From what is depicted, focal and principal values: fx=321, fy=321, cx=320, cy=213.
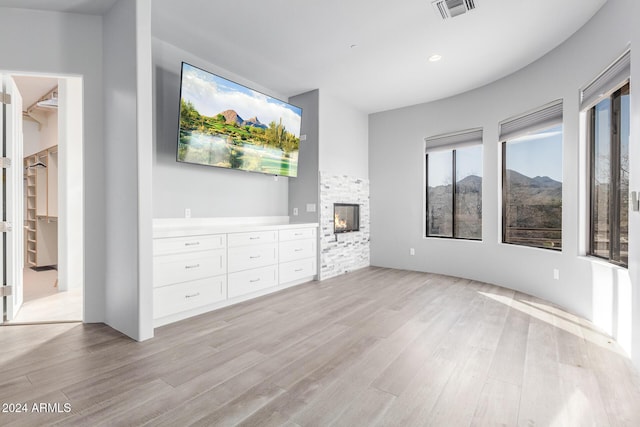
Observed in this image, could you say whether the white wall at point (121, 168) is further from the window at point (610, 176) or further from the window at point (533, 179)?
the window at point (533, 179)

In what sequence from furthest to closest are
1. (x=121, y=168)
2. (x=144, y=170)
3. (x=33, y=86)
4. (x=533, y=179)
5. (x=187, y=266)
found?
(x=33, y=86) → (x=533, y=179) → (x=187, y=266) → (x=121, y=168) → (x=144, y=170)

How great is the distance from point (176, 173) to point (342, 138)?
9.16 ft

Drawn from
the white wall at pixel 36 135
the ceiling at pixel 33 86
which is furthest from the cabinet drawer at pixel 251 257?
the white wall at pixel 36 135

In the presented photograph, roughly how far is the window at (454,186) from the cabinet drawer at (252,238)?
283 cm

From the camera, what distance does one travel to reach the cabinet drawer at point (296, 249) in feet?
14.2

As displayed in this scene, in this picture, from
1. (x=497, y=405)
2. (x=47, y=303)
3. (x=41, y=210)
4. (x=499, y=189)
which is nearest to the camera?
(x=497, y=405)

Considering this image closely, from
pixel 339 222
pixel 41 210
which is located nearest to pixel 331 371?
pixel 339 222

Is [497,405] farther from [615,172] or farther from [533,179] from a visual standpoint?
[533,179]

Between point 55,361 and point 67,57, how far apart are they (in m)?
2.64

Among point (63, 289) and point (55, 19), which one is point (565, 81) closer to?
point (55, 19)

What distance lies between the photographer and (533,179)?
4293 millimetres

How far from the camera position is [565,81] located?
352cm

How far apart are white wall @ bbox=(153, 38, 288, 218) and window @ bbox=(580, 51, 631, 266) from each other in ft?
13.2

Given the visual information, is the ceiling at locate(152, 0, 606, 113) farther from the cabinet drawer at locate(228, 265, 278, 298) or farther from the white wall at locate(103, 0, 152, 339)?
the cabinet drawer at locate(228, 265, 278, 298)
